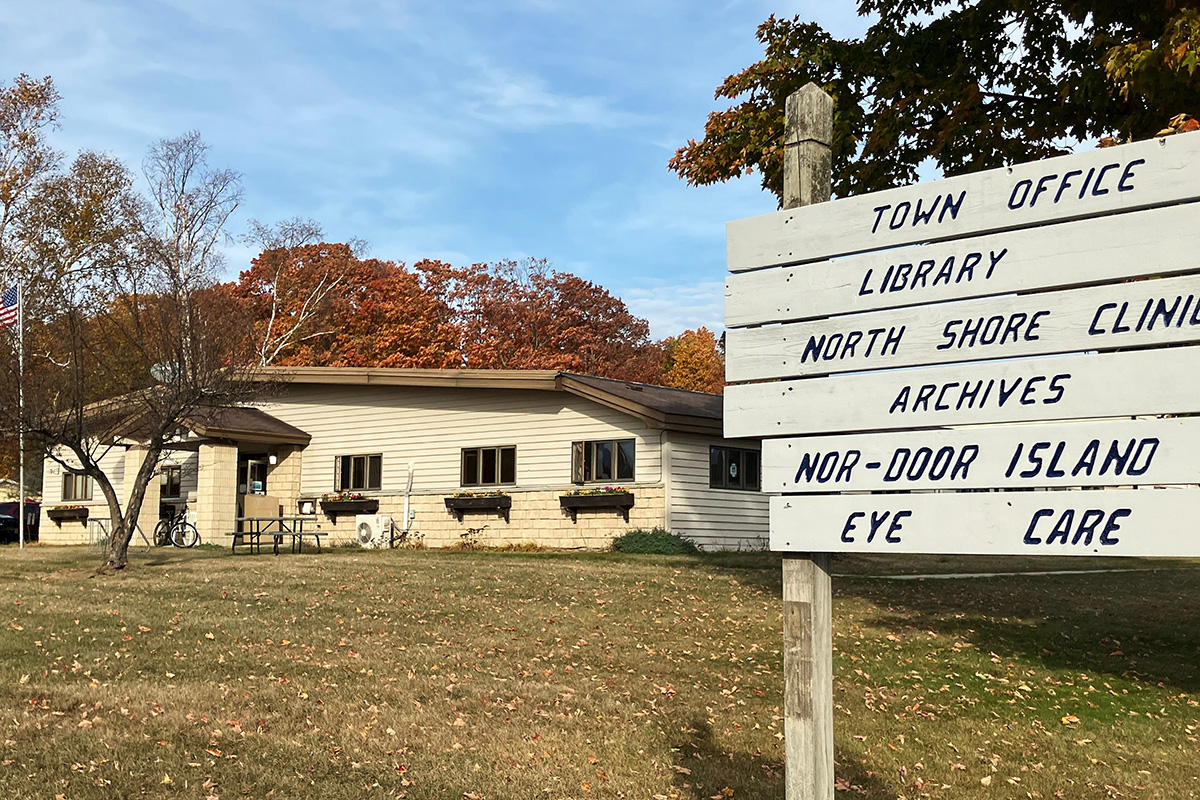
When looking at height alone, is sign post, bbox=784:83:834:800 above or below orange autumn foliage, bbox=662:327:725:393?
below

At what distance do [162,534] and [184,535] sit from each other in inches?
33.0

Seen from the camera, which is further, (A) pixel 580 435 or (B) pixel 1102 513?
(A) pixel 580 435

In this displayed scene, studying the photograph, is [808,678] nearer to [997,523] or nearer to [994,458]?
[997,523]

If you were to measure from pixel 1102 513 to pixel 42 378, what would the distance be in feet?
64.8

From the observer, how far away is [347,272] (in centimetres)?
5016

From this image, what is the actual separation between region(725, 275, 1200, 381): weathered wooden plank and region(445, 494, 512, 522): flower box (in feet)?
69.5

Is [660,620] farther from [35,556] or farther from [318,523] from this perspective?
[318,523]

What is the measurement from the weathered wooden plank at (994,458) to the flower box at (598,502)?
1933 centimetres

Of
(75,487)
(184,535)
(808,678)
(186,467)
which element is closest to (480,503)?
(184,535)

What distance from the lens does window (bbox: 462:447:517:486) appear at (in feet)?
86.4

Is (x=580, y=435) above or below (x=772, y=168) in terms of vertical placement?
below

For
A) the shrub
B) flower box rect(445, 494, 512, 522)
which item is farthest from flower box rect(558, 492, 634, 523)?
flower box rect(445, 494, 512, 522)

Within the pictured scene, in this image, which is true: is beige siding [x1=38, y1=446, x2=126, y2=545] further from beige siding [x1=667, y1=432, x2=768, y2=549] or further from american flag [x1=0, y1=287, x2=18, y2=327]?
beige siding [x1=667, y1=432, x2=768, y2=549]

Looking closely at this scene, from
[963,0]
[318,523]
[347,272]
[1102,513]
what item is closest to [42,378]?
[318,523]
